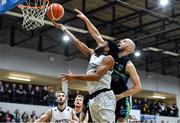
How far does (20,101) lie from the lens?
67.5 ft

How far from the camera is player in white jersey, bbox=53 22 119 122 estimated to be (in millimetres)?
4703

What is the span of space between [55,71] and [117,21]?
637 centimetres

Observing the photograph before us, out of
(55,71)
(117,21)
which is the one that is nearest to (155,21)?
(117,21)

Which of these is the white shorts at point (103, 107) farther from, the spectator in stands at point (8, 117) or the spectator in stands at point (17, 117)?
the spectator in stands at point (17, 117)

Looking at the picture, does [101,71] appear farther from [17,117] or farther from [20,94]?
[20,94]

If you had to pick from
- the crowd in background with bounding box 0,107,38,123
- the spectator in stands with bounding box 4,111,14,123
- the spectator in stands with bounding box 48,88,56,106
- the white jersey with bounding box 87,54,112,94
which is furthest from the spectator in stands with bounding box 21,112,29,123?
the white jersey with bounding box 87,54,112,94

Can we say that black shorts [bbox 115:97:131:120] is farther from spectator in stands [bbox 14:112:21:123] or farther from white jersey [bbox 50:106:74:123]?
spectator in stands [bbox 14:112:21:123]

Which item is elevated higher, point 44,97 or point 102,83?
point 44,97

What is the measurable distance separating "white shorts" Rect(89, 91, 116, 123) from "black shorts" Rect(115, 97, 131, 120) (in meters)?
0.50

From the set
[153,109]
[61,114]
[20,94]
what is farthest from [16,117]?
[61,114]

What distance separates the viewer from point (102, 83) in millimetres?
4855

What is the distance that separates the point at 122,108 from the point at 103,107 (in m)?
0.67

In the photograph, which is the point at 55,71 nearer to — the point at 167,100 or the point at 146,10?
the point at 146,10

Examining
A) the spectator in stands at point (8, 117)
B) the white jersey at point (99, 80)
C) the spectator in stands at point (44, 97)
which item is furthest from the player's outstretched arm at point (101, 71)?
the spectator in stands at point (44, 97)
